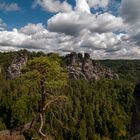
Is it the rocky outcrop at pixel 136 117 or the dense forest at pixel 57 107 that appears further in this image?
the rocky outcrop at pixel 136 117

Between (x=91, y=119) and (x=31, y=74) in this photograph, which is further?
(x=91, y=119)

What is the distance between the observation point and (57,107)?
30047mm

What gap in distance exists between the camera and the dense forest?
76.2 feet

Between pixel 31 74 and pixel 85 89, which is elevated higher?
pixel 31 74

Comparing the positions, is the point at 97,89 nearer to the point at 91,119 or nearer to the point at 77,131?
the point at 91,119

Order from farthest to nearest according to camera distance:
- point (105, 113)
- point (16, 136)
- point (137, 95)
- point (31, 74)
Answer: point (105, 113), point (16, 136), point (137, 95), point (31, 74)

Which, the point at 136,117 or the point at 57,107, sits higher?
the point at 136,117

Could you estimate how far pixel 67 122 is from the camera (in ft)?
428

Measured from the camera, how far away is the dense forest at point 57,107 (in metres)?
23.2

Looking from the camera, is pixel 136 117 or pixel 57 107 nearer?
pixel 136 117

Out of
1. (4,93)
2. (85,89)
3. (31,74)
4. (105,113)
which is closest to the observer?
(31,74)

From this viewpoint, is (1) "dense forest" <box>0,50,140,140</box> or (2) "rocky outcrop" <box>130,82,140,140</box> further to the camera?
(2) "rocky outcrop" <box>130,82,140,140</box>

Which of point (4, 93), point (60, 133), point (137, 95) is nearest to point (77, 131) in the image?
point (60, 133)

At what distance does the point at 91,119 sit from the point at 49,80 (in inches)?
4395
